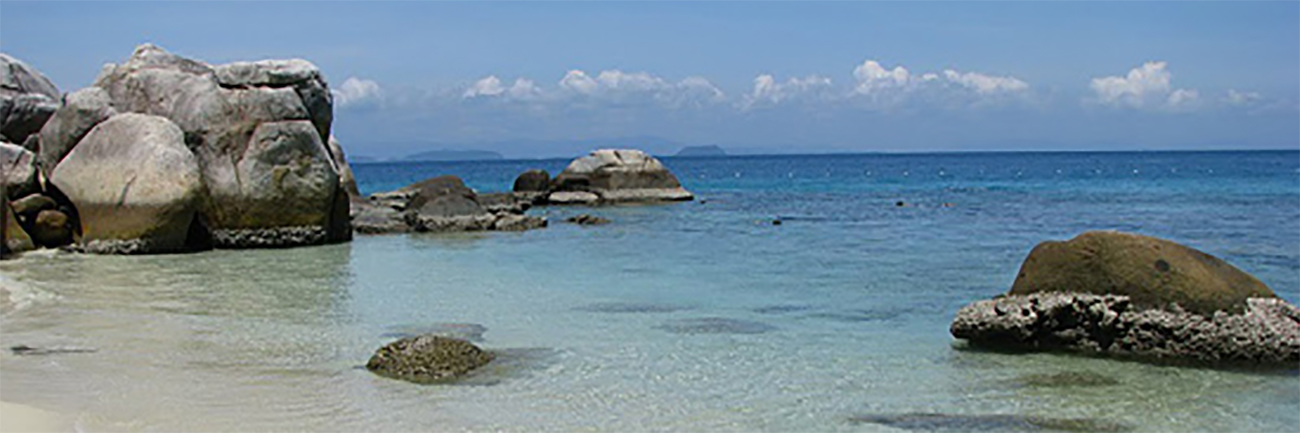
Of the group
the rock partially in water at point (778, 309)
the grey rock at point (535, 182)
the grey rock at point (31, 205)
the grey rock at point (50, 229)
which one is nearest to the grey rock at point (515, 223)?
the grey rock at point (50, 229)

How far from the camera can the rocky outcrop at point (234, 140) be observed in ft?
68.4

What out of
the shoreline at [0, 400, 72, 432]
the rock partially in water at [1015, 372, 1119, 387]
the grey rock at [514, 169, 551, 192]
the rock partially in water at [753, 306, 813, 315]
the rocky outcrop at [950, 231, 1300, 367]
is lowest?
the grey rock at [514, 169, 551, 192]

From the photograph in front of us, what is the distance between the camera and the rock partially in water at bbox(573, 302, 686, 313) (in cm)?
1361

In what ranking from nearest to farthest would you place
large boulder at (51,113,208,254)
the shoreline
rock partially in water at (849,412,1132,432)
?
the shoreline < rock partially in water at (849,412,1132,432) < large boulder at (51,113,208,254)

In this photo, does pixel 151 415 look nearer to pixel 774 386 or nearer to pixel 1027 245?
pixel 774 386

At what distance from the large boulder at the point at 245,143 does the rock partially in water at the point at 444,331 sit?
9874 millimetres

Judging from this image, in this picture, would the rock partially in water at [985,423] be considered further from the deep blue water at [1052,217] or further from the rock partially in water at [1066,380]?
the deep blue water at [1052,217]

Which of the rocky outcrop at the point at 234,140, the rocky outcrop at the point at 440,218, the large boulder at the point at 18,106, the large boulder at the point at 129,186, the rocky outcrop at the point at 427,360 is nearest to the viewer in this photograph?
the rocky outcrop at the point at 427,360

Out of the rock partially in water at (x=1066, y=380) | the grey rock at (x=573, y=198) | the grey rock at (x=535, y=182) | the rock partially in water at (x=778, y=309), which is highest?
the rock partially in water at (x=1066, y=380)

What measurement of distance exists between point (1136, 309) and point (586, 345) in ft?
15.3

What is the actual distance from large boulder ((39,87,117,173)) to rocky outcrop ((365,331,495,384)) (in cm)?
1299

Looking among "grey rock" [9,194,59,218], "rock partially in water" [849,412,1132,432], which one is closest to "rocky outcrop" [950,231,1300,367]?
"rock partially in water" [849,412,1132,432]

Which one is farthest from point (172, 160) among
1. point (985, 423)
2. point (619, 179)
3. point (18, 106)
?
point (619, 179)

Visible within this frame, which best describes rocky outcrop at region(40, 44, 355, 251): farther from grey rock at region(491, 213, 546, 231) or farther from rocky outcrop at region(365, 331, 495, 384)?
rocky outcrop at region(365, 331, 495, 384)
